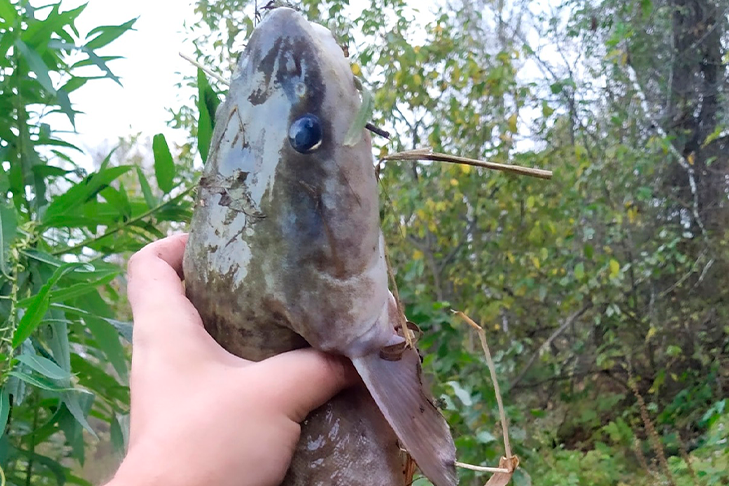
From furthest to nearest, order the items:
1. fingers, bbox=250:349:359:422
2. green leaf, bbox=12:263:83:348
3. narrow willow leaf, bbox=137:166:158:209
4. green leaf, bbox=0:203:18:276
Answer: narrow willow leaf, bbox=137:166:158:209 < green leaf, bbox=0:203:18:276 < green leaf, bbox=12:263:83:348 < fingers, bbox=250:349:359:422

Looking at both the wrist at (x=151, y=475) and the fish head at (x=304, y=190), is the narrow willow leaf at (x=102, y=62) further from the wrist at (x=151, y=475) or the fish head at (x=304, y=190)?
the wrist at (x=151, y=475)

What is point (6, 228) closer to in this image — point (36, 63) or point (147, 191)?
point (147, 191)

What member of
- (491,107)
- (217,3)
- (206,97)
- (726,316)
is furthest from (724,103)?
(206,97)

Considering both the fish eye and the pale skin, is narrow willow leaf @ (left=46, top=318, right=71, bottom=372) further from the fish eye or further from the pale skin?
the fish eye

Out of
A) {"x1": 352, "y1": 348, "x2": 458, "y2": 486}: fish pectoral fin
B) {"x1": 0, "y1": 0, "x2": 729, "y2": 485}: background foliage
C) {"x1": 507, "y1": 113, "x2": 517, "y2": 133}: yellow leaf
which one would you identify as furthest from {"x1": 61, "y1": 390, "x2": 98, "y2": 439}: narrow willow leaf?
{"x1": 507, "y1": 113, "x2": 517, "y2": 133}: yellow leaf

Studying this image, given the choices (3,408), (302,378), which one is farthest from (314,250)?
(3,408)

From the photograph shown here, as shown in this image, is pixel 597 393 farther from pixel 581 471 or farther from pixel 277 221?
pixel 277 221

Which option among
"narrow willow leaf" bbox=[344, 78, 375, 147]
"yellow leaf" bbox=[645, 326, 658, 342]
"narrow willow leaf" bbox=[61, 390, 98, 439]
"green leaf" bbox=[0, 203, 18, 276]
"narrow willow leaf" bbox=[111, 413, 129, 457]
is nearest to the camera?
"narrow willow leaf" bbox=[344, 78, 375, 147]

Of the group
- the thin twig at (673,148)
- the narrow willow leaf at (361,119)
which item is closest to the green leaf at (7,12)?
the narrow willow leaf at (361,119)
